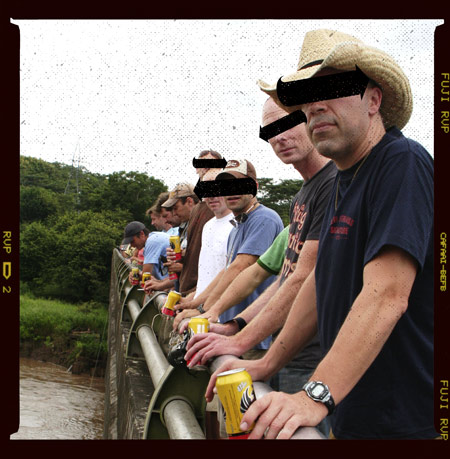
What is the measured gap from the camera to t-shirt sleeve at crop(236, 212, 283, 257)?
344 centimetres

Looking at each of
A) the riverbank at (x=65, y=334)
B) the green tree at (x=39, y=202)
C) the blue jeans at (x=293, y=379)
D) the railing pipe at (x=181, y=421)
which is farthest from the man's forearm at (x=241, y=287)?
the riverbank at (x=65, y=334)

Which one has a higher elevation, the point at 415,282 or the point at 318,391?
the point at 415,282

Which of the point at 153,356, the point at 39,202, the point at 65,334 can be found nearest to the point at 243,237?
the point at 153,356

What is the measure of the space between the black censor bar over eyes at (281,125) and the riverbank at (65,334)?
2467 centimetres

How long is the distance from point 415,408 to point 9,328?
1.20 metres

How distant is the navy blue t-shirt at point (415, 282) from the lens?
1431 millimetres

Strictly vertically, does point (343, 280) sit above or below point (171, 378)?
above

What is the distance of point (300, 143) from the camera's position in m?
2.61

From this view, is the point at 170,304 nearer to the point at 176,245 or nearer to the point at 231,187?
the point at 231,187

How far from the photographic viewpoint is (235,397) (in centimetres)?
137

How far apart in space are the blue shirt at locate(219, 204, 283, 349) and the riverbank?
2359cm

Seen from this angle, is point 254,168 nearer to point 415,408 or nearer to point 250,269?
point 250,269

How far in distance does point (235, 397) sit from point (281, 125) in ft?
4.96
